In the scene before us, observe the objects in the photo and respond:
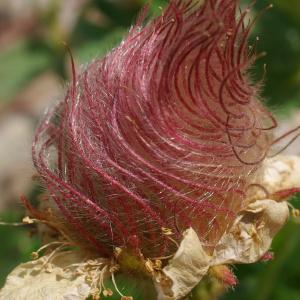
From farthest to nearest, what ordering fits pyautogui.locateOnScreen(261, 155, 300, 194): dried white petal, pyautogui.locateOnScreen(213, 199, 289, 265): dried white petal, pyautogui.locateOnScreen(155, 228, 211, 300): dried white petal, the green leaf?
the green leaf → pyautogui.locateOnScreen(261, 155, 300, 194): dried white petal → pyautogui.locateOnScreen(213, 199, 289, 265): dried white petal → pyautogui.locateOnScreen(155, 228, 211, 300): dried white petal

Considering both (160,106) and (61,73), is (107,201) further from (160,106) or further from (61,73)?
Result: (61,73)

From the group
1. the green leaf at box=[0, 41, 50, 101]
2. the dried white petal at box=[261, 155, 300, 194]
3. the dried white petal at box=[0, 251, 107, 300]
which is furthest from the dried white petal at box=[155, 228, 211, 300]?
the green leaf at box=[0, 41, 50, 101]

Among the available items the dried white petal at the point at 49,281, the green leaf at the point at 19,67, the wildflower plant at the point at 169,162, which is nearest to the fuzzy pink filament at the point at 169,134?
the wildflower plant at the point at 169,162

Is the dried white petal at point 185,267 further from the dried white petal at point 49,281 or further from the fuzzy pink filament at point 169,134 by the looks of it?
the dried white petal at point 49,281

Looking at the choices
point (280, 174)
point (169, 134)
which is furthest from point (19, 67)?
point (169, 134)

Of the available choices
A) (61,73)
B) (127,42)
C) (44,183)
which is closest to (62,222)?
(44,183)

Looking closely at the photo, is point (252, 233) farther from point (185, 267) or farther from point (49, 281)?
point (49, 281)

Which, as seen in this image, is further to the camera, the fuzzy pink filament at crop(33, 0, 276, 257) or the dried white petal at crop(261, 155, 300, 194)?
the dried white petal at crop(261, 155, 300, 194)

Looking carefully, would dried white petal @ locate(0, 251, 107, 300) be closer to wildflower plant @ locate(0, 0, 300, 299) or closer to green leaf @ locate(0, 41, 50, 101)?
wildflower plant @ locate(0, 0, 300, 299)
